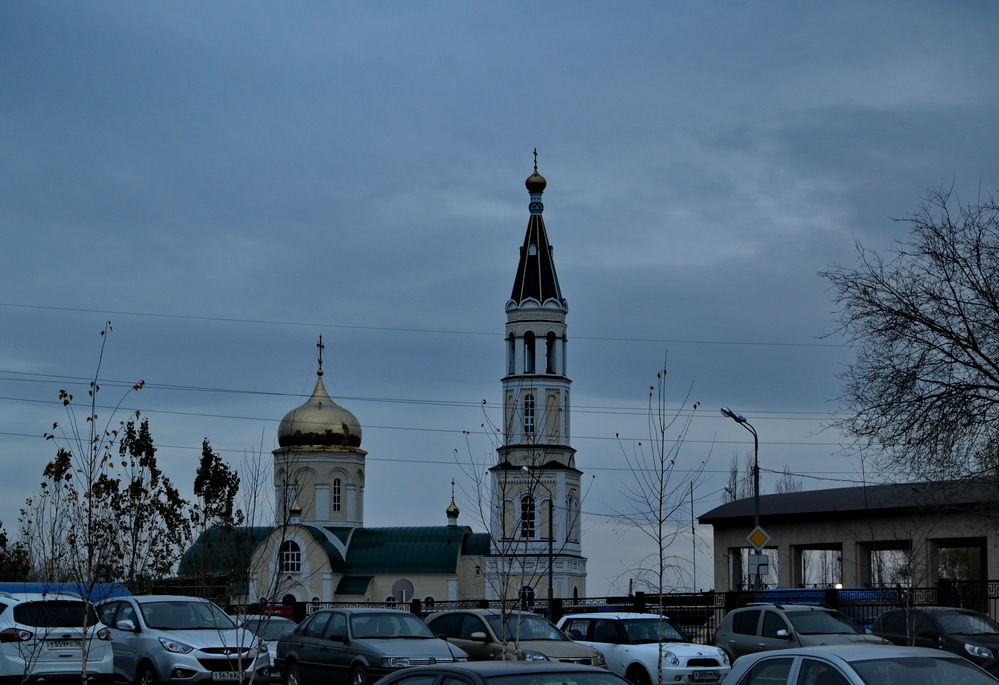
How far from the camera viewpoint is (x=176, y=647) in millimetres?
19734

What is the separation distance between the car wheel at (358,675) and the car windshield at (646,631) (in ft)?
16.1

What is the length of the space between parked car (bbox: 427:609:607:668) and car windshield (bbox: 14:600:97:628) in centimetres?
592

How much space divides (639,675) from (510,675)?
12546 millimetres

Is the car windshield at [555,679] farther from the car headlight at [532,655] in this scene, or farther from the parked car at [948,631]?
the parked car at [948,631]

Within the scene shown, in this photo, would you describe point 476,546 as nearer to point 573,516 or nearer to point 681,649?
point 573,516

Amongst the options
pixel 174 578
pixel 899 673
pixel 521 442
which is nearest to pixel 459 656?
pixel 899 673

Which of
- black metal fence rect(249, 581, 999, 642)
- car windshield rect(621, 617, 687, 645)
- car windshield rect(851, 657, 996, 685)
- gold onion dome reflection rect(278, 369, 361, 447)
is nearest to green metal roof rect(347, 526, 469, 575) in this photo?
gold onion dome reflection rect(278, 369, 361, 447)

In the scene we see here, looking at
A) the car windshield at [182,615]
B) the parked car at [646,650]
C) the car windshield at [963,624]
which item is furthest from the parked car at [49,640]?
the car windshield at [963,624]

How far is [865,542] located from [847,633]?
24.2 m

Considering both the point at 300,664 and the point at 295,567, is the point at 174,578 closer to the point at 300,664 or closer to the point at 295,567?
the point at 300,664

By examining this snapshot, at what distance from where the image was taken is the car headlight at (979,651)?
21078 millimetres

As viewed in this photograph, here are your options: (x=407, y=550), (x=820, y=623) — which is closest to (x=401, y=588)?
(x=407, y=550)

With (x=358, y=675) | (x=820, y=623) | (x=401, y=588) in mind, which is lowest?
(x=358, y=675)

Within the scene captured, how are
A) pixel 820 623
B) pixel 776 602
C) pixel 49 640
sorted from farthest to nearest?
pixel 776 602, pixel 820 623, pixel 49 640
